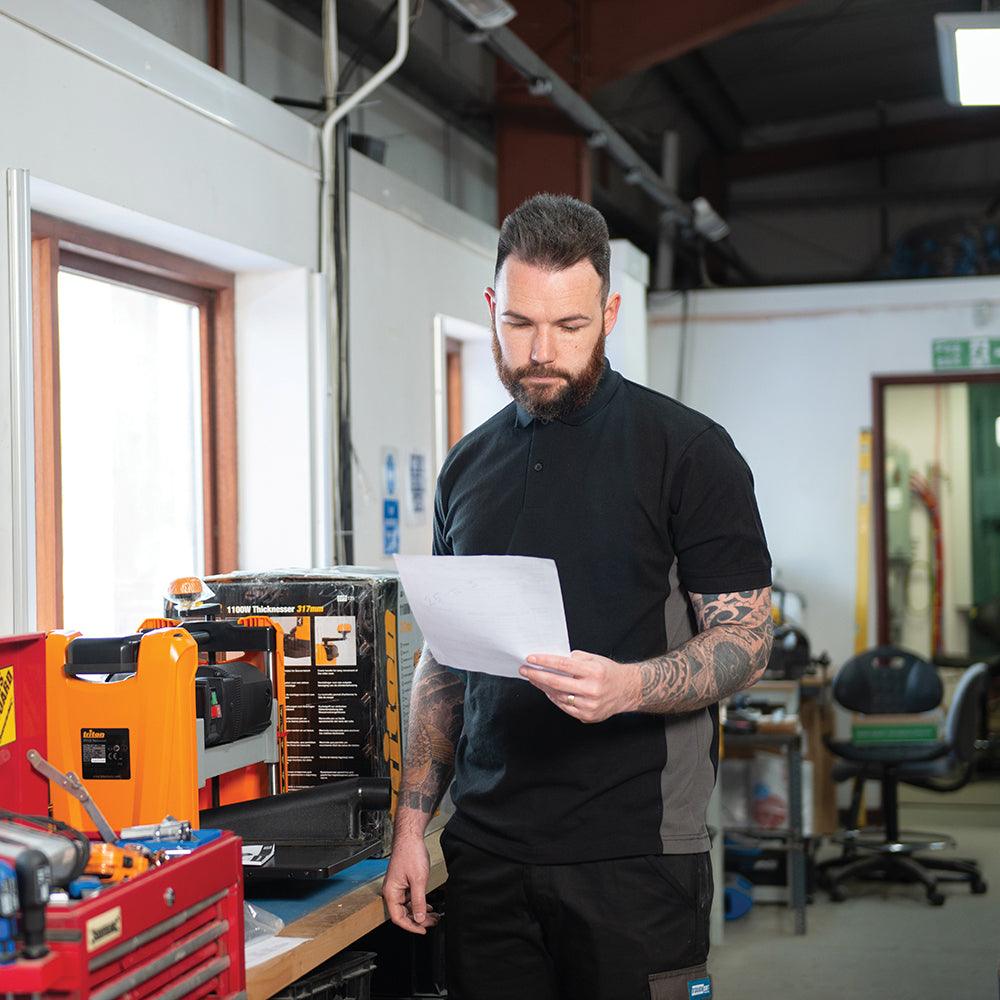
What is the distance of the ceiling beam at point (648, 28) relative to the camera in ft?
16.1

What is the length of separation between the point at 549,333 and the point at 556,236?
0.12m

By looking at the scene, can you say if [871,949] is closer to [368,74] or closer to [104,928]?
[368,74]

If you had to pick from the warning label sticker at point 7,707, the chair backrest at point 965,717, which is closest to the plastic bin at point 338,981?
the warning label sticker at point 7,707

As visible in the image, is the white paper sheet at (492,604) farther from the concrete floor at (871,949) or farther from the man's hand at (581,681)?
the concrete floor at (871,949)

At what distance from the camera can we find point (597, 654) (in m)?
1.58

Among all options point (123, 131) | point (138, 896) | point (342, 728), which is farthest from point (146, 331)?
point (138, 896)

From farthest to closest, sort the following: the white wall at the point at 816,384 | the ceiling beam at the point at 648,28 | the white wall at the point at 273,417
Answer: the white wall at the point at 816,384 < the ceiling beam at the point at 648,28 < the white wall at the point at 273,417

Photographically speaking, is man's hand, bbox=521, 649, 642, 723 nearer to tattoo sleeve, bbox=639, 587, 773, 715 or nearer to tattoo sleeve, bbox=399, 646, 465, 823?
tattoo sleeve, bbox=639, 587, 773, 715

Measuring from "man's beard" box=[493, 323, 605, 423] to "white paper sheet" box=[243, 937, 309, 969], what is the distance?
76 cm

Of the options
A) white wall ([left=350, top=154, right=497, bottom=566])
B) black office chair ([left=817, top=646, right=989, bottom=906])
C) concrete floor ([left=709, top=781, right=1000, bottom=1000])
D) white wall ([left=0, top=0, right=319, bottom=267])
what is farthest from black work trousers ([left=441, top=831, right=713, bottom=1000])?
black office chair ([left=817, top=646, right=989, bottom=906])

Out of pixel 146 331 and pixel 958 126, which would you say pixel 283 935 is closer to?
pixel 146 331

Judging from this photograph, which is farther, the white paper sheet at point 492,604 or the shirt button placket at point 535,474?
the shirt button placket at point 535,474

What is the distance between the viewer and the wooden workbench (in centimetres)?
167

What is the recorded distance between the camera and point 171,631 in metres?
1.83
